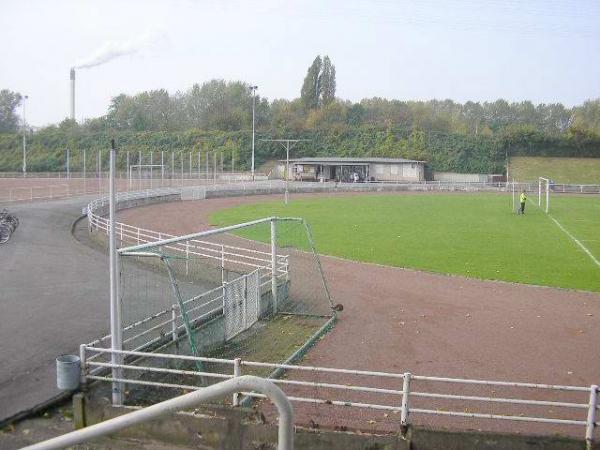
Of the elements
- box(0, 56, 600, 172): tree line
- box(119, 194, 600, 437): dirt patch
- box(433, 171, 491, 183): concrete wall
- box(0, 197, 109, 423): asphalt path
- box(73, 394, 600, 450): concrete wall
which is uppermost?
box(0, 56, 600, 172): tree line

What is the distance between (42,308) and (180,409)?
13075mm

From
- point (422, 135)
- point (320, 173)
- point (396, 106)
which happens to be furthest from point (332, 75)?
point (320, 173)

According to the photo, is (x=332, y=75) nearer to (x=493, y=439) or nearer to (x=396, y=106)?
(x=396, y=106)

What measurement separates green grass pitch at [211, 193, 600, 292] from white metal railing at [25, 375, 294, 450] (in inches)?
715

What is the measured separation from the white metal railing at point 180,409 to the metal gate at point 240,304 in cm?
937

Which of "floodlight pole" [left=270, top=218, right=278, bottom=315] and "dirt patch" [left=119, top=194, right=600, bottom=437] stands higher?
"floodlight pole" [left=270, top=218, right=278, bottom=315]

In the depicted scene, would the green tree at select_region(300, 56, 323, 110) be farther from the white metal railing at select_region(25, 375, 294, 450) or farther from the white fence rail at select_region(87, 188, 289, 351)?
the white metal railing at select_region(25, 375, 294, 450)

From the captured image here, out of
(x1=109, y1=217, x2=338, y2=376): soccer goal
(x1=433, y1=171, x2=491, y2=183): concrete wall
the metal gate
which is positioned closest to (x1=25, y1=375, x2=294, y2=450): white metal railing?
(x1=109, y1=217, x2=338, y2=376): soccer goal

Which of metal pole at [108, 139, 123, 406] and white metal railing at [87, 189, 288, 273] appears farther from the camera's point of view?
white metal railing at [87, 189, 288, 273]

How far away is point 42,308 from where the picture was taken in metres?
14.8

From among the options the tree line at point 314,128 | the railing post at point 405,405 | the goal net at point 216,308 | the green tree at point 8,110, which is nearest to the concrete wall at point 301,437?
the railing post at point 405,405

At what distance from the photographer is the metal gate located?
12.5 meters

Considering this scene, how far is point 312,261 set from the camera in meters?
22.7

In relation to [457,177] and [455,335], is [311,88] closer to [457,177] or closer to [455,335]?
[457,177]
